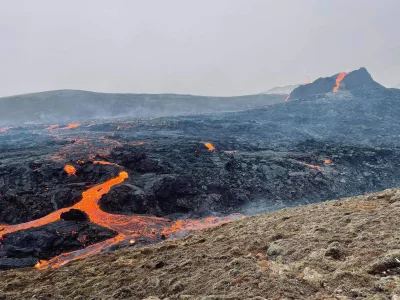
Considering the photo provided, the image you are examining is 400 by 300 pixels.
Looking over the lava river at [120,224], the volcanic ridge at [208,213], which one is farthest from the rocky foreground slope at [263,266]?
the lava river at [120,224]

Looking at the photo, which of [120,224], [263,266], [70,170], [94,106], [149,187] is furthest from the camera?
[94,106]

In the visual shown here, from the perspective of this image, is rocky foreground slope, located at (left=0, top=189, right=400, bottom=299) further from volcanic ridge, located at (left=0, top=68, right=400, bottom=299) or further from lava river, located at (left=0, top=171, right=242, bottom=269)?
lava river, located at (left=0, top=171, right=242, bottom=269)

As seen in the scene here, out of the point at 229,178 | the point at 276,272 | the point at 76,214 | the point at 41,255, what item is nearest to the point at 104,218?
the point at 76,214

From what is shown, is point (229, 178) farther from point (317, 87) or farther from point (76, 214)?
point (317, 87)

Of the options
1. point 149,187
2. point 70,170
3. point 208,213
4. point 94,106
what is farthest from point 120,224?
point 94,106

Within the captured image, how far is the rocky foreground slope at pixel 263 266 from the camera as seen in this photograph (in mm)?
5625

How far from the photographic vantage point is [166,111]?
140000mm

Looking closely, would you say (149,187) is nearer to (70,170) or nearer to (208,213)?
(208,213)

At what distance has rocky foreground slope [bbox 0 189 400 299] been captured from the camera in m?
5.62

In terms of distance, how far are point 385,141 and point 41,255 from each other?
64.3m

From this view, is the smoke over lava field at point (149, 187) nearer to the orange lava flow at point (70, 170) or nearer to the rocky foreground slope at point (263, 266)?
the orange lava flow at point (70, 170)

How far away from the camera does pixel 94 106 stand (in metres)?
140

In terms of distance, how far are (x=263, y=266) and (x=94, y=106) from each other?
473 ft

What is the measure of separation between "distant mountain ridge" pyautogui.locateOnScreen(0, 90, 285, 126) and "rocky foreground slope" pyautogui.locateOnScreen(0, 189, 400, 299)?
411 ft
